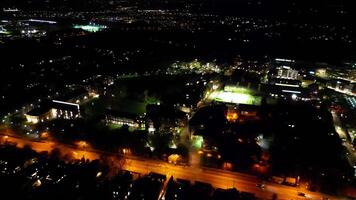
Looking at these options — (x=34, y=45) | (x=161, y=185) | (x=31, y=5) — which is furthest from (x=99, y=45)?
(x=31, y=5)

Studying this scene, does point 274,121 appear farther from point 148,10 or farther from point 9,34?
point 148,10

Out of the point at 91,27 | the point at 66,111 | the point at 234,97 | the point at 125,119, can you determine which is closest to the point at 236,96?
the point at 234,97

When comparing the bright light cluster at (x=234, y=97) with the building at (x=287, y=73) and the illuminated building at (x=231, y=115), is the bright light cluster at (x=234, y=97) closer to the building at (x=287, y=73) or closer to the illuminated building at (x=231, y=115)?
the illuminated building at (x=231, y=115)

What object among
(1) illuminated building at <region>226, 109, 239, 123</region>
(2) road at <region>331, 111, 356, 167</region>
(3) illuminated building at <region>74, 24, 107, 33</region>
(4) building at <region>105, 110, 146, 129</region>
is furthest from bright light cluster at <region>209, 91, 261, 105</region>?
(3) illuminated building at <region>74, 24, 107, 33</region>

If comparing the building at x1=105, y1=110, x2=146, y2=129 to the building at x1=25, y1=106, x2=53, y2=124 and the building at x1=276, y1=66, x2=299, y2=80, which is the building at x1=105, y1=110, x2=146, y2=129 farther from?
the building at x1=276, y1=66, x2=299, y2=80

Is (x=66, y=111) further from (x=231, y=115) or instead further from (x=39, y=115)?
(x=231, y=115)

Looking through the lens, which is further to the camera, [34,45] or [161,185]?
[34,45]

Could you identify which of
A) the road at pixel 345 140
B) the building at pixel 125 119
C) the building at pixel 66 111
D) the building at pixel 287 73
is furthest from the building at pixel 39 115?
the building at pixel 287 73
